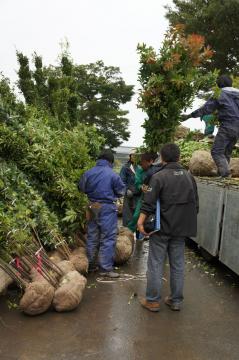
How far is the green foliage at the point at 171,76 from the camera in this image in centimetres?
787

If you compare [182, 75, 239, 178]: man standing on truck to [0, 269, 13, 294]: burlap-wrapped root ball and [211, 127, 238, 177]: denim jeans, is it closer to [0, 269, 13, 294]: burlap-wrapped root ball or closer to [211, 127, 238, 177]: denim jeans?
[211, 127, 238, 177]: denim jeans

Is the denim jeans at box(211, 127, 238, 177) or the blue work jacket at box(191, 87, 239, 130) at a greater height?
the blue work jacket at box(191, 87, 239, 130)

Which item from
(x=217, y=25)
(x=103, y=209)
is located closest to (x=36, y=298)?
(x=103, y=209)

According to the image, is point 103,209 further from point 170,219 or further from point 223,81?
point 223,81

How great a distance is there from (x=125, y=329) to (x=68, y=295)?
0.88 m

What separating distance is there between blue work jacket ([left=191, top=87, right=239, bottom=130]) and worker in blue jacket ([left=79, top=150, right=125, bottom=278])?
7.64 ft

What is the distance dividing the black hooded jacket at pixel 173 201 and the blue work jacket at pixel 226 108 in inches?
122

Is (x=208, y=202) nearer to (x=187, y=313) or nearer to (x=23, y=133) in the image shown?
(x=187, y=313)

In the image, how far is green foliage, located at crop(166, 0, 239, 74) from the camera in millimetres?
20500

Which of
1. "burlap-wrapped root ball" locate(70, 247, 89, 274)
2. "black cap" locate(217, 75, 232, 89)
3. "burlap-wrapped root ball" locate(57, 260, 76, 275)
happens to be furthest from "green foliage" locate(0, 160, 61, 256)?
"black cap" locate(217, 75, 232, 89)

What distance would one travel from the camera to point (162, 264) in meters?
5.54

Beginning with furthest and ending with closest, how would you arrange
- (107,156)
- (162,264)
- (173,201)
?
(107,156)
(162,264)
(173,201)

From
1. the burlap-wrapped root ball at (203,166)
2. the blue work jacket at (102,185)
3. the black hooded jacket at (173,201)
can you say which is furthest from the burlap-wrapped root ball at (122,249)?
the burlap-wrapped root ball at (203,166)

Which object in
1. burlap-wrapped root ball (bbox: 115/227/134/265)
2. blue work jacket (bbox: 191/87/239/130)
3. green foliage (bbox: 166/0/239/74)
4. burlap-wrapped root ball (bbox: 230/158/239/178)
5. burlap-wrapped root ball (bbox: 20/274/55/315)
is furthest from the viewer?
green foliage (bbox: 166/0/239/74)
